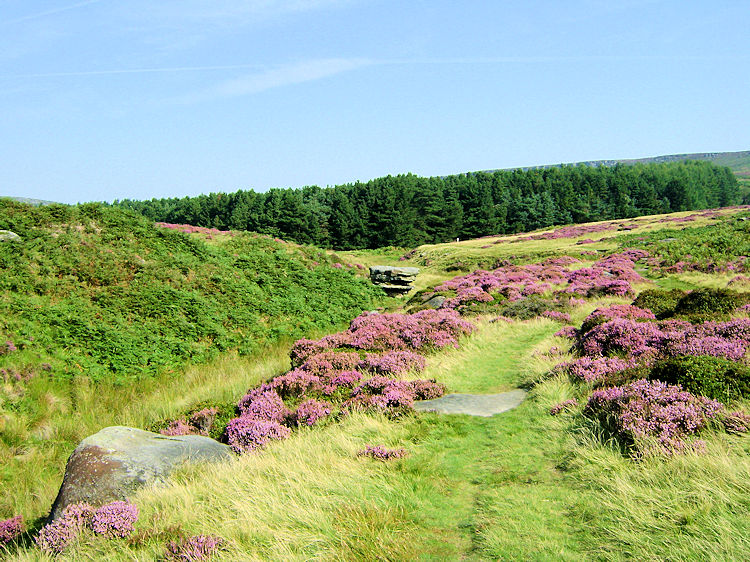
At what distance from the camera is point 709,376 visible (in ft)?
23.0

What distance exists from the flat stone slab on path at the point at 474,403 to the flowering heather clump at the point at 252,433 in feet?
9.13

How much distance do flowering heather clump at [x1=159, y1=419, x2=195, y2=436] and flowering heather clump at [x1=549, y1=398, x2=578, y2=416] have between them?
747 centimetres

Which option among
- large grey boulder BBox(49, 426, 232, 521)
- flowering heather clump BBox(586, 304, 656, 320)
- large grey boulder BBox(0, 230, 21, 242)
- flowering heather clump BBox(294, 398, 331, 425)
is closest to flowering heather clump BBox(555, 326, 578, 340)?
flowering heather clump BBox(586, 304, 656, 320)

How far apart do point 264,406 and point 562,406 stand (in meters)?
6.07

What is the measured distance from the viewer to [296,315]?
21641 mm

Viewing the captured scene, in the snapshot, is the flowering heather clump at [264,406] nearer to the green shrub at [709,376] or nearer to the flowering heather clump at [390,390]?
the flowering heather clump at [390,390]

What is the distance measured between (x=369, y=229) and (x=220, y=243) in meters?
70.2

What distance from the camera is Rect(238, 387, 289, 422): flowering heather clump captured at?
372 inches

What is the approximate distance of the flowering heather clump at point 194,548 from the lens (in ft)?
15.0

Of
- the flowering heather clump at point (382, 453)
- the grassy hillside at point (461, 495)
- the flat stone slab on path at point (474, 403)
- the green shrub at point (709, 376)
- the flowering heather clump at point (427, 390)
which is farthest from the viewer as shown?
the flowering heather clump at point (427, 390)

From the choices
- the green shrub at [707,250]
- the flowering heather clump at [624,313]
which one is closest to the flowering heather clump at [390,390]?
the flowering heather clump at [624,313]

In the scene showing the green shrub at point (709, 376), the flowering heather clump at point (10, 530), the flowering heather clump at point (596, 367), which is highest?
the green shrub at point (709, 376)

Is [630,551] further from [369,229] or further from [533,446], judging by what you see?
[369,229]

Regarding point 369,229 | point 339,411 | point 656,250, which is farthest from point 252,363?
point 369,229
